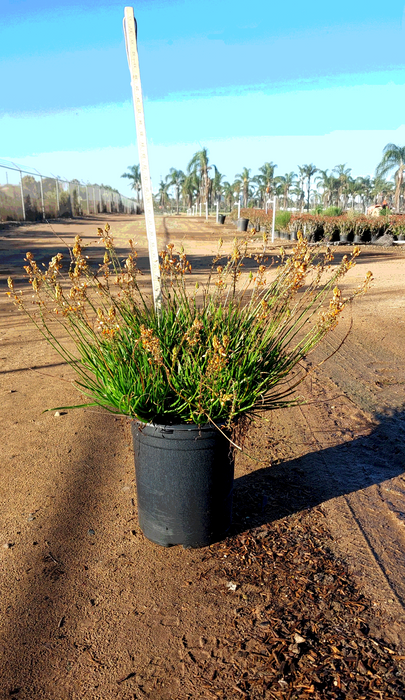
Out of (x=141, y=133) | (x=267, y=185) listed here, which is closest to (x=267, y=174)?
(x=267, y=185)

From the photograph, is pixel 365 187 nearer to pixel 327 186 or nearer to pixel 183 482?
pixel 327 186

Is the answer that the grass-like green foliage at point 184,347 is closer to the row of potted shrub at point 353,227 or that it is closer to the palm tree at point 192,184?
the row of potted shrub at point 353,227

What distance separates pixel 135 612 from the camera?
89.9 inches

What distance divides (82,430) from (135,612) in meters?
1.94

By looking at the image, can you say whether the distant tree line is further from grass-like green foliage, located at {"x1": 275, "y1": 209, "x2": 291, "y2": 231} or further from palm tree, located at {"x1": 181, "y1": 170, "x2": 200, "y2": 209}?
grass-like green foliage, located at {"x1": 275, "y1": 209, "x2": 291, "y2": 231}

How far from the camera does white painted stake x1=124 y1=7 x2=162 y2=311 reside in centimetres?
264

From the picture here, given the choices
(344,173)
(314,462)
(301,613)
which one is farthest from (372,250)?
(344,173)

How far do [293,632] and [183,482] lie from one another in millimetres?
770

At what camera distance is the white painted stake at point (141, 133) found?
104 inches

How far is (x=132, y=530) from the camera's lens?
2.87 metres

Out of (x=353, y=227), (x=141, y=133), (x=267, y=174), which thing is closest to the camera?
(x=141, y=133)

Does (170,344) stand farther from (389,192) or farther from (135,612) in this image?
(389,192)

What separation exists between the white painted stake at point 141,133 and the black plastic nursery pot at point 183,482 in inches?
26.8

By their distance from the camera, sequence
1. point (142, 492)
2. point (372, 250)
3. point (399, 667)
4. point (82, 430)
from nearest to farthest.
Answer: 1. point (399, 667)
2. point (142, 492)
3. point (82, 430)
4. point (372, 250)
